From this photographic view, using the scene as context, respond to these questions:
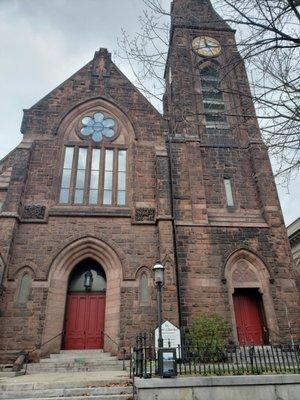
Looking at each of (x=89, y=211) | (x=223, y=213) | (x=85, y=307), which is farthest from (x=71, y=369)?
(x=223, y=213)

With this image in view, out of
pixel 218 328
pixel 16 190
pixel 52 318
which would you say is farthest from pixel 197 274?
pixel 16 190

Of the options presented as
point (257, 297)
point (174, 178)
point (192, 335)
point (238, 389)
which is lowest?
point (238, 389)

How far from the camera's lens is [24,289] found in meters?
13.1

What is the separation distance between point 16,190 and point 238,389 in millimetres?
11336

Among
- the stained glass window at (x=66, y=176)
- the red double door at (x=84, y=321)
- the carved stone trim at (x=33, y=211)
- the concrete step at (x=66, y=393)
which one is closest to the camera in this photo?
the concrete step at (x=66, y=393)

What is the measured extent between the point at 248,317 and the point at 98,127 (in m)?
11.6

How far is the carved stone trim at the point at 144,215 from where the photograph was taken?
1494 cm

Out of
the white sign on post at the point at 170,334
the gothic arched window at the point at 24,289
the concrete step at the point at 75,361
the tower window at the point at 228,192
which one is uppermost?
the tower window at the point at 228,192

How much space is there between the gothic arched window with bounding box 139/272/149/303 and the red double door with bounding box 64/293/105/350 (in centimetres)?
183

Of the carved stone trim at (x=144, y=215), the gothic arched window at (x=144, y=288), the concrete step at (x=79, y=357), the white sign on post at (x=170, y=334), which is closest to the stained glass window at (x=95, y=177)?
the carved stone trim at (x=144, y=215)

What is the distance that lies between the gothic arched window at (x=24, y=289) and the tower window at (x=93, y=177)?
373cm

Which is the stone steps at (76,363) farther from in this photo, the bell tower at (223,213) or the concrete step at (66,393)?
the concrete step at (66,393)

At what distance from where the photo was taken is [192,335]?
12.2 m

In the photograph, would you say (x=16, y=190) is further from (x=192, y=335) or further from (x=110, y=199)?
(x=192, y=335)
